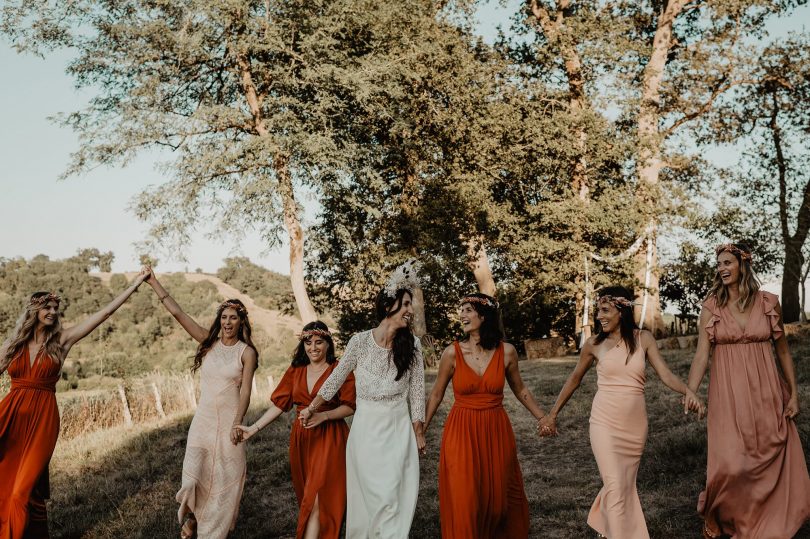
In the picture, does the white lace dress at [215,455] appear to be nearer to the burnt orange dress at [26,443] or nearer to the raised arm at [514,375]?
the burnt orange dress at [26,443]

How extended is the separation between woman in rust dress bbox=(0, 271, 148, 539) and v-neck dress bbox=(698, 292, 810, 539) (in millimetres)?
5674

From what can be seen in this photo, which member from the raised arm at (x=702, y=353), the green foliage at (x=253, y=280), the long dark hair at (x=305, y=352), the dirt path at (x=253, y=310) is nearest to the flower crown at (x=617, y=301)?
the raised arm at (x=702, y=353)

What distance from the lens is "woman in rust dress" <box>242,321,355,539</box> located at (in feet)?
20.9

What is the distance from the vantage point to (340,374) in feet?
20.8

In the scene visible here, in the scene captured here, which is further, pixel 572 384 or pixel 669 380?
pixel 572 384

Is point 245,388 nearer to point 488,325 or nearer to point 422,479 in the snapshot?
point 488,325

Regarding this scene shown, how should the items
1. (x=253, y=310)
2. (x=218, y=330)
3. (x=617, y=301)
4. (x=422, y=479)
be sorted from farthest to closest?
(x=253, y=310) → (x=422, y=479) → (x=218, y=330) → (x=617, y=301)

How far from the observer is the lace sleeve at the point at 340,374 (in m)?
6.34

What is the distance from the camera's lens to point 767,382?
6480 millimetres

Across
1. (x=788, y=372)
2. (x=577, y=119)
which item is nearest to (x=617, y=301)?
(x=788, y=372)

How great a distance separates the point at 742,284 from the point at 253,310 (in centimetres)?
7063

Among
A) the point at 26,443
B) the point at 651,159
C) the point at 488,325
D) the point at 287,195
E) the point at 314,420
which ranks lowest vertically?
the point at 26,443

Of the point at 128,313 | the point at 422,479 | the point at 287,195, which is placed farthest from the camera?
the point at 128,313

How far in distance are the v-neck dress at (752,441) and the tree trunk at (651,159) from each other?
15983 millimetres
